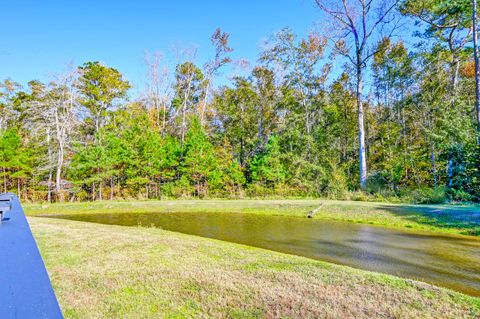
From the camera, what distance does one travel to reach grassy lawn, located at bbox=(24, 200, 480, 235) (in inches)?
348

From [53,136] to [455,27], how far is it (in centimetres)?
2427

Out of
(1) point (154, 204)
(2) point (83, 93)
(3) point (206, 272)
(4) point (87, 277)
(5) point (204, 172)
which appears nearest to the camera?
(4) point (87, 277)

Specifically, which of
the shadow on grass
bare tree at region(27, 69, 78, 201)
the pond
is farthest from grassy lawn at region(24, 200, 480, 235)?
bare tree at region(27, 69, 78, 201)

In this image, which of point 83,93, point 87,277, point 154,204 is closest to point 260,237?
point 87,277

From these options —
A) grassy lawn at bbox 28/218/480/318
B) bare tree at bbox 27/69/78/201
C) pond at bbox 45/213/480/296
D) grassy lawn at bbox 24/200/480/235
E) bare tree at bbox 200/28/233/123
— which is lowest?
pond at bbox 45/213/480/296

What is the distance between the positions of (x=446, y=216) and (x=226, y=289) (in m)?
8.71

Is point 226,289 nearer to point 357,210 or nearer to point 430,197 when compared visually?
point 357,210

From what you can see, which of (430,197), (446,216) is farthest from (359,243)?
(430,197)

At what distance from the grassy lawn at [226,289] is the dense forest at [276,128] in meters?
11.3

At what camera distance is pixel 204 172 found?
19.1 meters

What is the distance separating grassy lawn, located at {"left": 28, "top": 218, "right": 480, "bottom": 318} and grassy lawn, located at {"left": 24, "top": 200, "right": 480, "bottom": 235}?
19.4ft

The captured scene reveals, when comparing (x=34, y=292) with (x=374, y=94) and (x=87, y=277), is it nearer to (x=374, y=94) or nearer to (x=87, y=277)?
(x=87, y=277)

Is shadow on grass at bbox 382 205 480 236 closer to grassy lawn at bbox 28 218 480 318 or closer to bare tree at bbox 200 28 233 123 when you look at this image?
grassy lawn at bbox 28 218 480 318

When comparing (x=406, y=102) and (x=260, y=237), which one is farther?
(x=406, y=102)
